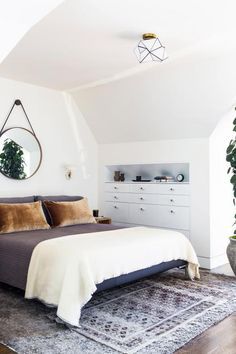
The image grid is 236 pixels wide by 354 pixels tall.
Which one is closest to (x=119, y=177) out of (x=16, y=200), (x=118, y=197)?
(x=118, y=197)

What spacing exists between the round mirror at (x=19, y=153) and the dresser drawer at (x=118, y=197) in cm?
138

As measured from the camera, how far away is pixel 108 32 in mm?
3396

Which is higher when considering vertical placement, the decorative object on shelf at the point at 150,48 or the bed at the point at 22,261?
the decorative object on shelf at the point at 150,48

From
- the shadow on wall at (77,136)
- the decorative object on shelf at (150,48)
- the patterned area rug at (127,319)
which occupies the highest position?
the decorative object on shelf at (150,48)

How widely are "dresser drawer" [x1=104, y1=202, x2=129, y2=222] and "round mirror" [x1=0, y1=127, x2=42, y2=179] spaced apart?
4.77ft

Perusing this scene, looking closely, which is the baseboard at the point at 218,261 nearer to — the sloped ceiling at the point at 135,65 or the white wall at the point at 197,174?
the white wall at the point at 197,174

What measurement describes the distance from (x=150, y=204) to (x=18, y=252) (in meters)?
2.48

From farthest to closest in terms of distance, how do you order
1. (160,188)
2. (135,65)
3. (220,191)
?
(160,188)
(220,191)
(135,65)

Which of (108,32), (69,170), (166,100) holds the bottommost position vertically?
(69,170)

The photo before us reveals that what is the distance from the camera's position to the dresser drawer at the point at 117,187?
19.2 feet

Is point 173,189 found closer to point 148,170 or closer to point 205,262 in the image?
point 148,170

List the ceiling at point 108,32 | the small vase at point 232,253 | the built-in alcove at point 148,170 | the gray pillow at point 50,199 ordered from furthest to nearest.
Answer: the built-in alcove at point 148,170 < the gray pillow at point 50,199 < the small vase at point 232,253 < the ceiling at point 108,32

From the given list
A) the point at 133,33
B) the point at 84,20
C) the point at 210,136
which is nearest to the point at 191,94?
the point at 210,136

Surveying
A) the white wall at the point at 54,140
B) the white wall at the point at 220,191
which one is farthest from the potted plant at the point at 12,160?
the white wall at the point at 220,191
